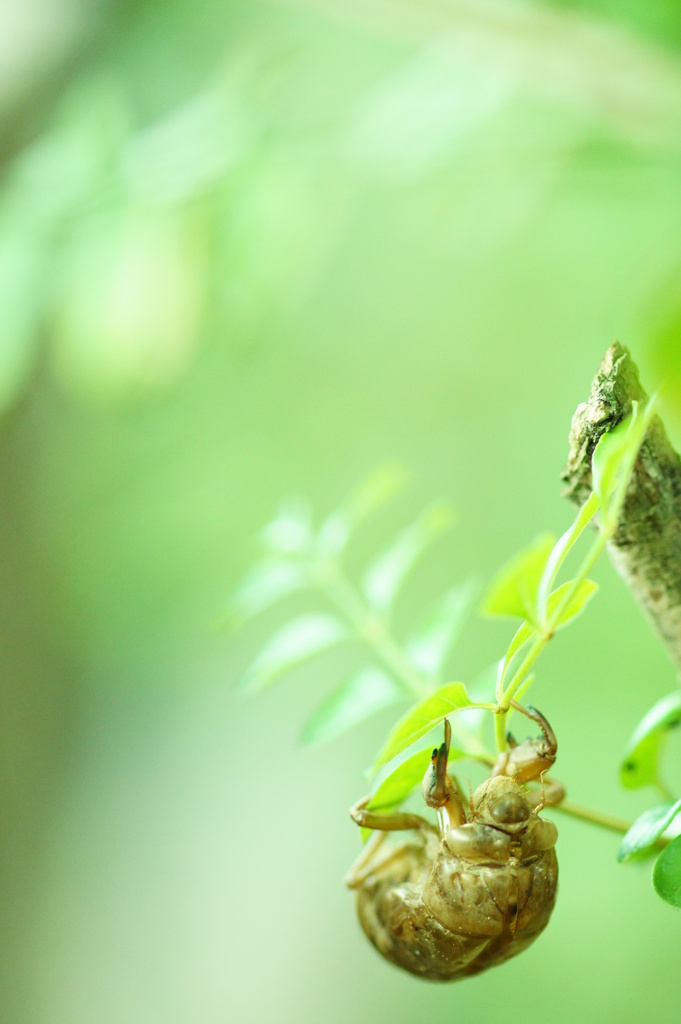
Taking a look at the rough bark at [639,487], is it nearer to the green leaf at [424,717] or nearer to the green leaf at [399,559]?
the green leaf at [424,717]


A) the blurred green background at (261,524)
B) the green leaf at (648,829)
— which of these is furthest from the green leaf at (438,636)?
the blurred green background at (261,524)

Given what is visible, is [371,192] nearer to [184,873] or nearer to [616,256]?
[616,256]

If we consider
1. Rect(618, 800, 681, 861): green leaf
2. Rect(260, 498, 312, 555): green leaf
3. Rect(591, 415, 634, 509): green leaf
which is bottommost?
Rect(618, 800, 681, 861): green leaf

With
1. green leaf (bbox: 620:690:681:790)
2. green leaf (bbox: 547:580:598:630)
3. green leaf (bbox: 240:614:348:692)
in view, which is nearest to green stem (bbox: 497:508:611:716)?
green leaf (bbox: 547:580:598:630)

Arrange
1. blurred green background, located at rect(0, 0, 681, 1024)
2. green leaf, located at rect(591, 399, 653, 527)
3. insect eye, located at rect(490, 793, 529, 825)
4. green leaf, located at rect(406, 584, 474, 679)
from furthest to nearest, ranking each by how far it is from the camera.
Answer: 1. blurred green background, located at rect(0, 0, 681, 1024)
2. green leaf, located at rect(406, 584, 474, 679)
3. insect eye, located at rect(490, 793, 529, 825)
4. green leaf, located at rect(591, 399, 653, 527)

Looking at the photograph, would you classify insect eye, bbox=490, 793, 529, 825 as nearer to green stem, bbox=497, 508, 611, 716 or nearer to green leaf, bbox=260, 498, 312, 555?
green stem, bbox=497, 508, 611, 716

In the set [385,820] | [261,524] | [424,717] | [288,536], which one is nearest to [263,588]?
[288,536]

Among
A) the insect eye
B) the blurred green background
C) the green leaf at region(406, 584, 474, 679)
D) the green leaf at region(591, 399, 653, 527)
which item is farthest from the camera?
the blurred green background
